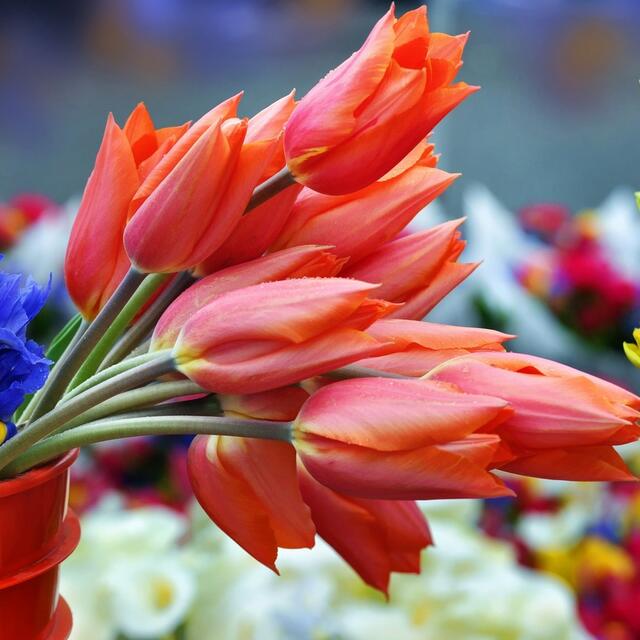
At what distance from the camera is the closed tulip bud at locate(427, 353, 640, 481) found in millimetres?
201

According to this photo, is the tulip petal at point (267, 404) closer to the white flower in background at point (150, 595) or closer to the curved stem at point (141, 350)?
the curved stem at point (141, 350)

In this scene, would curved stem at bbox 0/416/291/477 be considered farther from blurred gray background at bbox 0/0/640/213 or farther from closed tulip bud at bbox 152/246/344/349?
blurred gray background at bbox 0/0/640/213

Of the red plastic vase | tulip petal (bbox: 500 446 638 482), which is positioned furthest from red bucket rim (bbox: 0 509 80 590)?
tulip petal (bbox: 500 446 638 482)

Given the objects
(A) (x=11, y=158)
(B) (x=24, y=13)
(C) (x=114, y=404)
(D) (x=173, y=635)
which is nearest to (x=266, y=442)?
(C) (x=114, y=404)

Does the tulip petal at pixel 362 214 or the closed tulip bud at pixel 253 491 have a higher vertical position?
the tulip petal at pixel 362 214

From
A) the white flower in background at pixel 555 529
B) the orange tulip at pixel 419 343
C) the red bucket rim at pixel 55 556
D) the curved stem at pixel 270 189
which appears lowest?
the white flower in background at pixel 555 529

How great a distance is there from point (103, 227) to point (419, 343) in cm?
8

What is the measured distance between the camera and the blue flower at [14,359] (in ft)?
0.71

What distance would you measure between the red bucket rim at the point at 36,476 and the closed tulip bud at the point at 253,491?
28mm

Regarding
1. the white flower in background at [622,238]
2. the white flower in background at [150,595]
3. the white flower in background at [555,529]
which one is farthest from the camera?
the white flower in background at [622,238]

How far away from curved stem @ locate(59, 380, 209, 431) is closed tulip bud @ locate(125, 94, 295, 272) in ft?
0.09

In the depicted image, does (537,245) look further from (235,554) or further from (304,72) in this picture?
(304,72)

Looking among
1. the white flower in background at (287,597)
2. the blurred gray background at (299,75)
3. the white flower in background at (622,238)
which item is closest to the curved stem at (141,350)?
the white flower in background at (287,597)

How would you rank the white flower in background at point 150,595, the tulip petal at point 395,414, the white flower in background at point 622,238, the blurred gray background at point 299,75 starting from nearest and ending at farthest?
the tulip petal at point 395,414 < the white flower in background at point 150,595 < the white flower in background at point 622,238 < the blurred gray background at point 299,75
